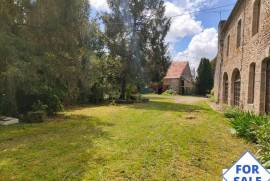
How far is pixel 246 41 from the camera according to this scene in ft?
41.2

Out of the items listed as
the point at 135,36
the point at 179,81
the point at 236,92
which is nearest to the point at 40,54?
the point at 236,92

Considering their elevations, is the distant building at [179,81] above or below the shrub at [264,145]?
above

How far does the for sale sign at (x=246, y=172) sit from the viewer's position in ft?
7.40

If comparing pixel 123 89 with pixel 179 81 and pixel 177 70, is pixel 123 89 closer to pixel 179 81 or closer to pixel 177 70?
pixel 179 81

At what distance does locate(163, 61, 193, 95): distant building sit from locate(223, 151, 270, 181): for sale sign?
42080 mm

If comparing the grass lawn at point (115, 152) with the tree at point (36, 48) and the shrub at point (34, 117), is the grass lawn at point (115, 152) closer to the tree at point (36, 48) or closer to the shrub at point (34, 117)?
the shrub at point (34, 117)

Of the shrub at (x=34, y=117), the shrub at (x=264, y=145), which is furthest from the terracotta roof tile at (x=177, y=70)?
the shrub at (x=264, y=145)

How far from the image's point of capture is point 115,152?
5.63 metres

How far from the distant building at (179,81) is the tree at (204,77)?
335cm

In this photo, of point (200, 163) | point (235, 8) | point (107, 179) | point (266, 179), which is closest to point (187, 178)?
point (200, 163)

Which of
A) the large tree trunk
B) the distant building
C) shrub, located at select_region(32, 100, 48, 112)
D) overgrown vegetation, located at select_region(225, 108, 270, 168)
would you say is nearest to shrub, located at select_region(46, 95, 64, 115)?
shrub, located at select_region(32, 100, 48, 112)

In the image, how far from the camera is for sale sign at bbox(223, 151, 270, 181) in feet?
7.40

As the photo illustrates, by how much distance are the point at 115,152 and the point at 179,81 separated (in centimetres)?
4030

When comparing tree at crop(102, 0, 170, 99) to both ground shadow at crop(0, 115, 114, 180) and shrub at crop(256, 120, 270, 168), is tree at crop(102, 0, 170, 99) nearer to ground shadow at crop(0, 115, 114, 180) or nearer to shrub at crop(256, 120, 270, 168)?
ground shadow at crop(0, 115, 114, 180)
